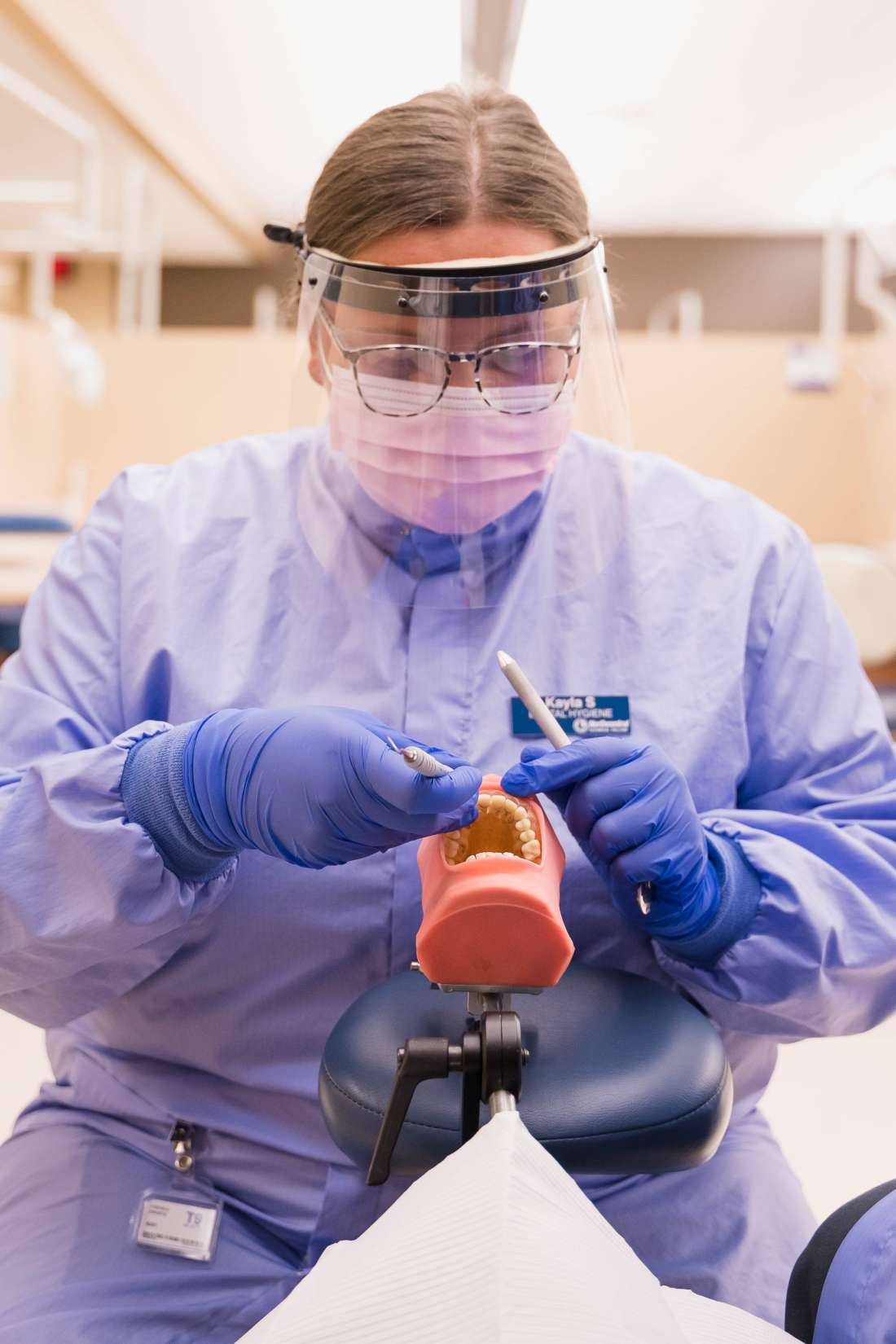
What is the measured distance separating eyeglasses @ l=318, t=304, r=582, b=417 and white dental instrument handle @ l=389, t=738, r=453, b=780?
36cm

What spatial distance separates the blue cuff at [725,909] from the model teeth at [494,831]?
0.58 feet

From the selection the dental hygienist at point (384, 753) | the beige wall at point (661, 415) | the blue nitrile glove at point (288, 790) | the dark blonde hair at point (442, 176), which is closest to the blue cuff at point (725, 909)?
the dental hygienist at point (384, 753)

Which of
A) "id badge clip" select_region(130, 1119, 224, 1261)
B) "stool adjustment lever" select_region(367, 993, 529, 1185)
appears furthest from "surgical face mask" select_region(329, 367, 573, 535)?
"id badge clip" select_region(130, 1119, 224, 1261)

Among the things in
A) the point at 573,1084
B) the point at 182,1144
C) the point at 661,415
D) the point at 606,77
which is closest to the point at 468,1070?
the point at 573,1084

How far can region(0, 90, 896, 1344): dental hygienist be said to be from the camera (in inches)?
37.1

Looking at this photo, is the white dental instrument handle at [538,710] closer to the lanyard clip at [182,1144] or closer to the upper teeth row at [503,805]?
the upper teeth row at [503,805]

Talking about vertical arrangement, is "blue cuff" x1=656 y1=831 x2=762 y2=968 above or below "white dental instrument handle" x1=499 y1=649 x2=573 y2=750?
below

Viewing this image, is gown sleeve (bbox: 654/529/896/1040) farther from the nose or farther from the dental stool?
the nose

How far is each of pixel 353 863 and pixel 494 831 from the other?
192mm

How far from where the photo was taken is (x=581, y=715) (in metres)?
1.13

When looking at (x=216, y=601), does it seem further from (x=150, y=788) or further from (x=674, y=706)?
(x=674, y=706)

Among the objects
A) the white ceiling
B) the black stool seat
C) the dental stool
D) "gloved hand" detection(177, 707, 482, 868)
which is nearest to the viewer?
the dental stool

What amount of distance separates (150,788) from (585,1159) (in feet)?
1.43

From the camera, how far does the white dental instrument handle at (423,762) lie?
0.82 m
